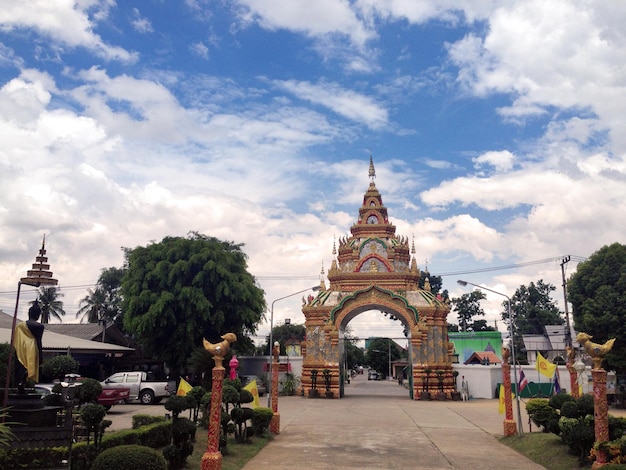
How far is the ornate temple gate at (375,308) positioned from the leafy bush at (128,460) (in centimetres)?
2539

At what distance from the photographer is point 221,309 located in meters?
32.1

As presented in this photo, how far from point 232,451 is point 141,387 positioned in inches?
533

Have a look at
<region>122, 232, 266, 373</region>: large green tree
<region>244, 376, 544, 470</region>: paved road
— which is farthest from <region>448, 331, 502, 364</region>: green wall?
<region>122, 232, 266, 373</region>: large green tree

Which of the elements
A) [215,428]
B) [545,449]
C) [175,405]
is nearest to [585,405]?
[545,449]

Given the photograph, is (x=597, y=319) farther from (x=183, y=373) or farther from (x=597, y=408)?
(x=183, y=373)

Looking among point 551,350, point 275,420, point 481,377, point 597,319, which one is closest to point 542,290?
point 551,350

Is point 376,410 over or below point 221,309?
below

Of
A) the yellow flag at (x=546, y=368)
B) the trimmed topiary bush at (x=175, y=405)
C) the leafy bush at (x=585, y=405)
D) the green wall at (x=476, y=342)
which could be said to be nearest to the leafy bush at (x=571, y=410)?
the leafy bush at (x=585, y=405)

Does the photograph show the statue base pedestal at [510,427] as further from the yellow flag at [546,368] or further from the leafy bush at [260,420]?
the leafy bush at [260,420]

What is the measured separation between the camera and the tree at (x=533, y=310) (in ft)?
210

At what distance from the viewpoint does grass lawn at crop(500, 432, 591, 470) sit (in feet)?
41.7

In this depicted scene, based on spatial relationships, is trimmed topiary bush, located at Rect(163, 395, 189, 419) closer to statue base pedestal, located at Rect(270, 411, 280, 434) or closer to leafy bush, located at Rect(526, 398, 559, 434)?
statue base pedestal, located at Rect(270, 411, 280, 434)

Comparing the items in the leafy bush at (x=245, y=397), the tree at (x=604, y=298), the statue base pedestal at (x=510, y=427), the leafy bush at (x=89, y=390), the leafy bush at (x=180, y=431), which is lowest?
the statue base pedestal at (x=510, y=427)

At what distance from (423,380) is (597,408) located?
69.0ft
